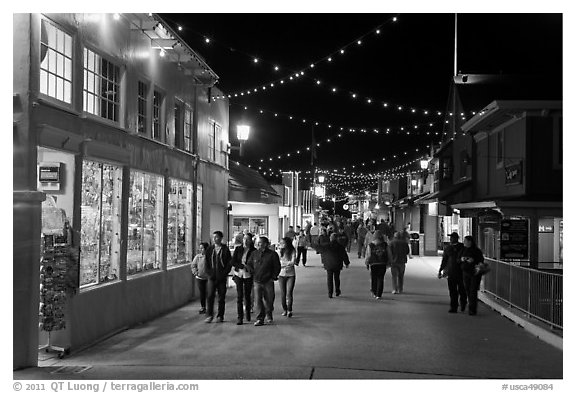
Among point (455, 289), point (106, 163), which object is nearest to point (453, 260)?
point (455, 289)

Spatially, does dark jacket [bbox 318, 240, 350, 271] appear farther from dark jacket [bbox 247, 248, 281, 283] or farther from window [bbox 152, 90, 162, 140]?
window [bbox 152, 90, 162, 140]

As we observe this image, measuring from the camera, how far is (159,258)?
44.9 feet

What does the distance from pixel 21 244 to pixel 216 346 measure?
11.0 ft

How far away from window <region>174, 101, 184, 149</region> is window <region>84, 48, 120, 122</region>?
12.4ft

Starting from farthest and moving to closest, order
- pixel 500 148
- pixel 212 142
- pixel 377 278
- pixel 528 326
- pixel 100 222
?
pixel 500 148 → pixel 212 142 → pixel 377 278 → pixel 528 326 → pixel 100 222

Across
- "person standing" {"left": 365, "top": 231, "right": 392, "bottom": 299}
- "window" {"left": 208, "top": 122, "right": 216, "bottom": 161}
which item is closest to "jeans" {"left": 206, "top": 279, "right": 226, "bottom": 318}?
"person standing" {"left": 365, "top": 231, "right": 392, "bottom": 299}

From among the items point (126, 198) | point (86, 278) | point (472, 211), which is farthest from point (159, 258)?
point (472, 211)

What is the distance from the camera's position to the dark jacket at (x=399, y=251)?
1627cm

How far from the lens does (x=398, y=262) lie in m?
16.3

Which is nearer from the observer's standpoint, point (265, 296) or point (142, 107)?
point (265, 296)

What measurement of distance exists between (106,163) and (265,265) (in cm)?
347

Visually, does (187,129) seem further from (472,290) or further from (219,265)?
(472,290)

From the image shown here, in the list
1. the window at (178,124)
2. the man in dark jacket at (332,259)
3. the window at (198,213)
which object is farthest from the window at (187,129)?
the man in dark jacket at (332,259)
